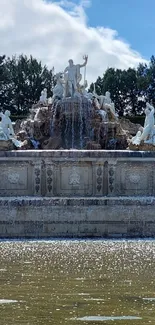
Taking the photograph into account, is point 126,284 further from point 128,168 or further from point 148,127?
point 148,127

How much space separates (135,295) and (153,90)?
171 ft

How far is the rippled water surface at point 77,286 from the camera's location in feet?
24.8

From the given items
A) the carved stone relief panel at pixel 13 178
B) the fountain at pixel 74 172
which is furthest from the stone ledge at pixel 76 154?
the carved stone relief panel at pixel 13 178

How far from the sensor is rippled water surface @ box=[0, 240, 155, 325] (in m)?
7.57

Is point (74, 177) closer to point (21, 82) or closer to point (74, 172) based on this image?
point (74, 172)

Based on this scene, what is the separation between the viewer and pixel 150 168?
25.2 metres

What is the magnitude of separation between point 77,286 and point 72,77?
2322 cm

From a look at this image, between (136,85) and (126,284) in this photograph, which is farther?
(136,85)

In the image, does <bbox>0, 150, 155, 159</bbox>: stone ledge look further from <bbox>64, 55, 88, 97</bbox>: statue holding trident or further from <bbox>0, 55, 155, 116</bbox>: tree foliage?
<bbox>0, 55, 155, 116</bbox>: tree foliage

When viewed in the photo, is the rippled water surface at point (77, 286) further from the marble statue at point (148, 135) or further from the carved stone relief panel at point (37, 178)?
the marble statue at point (148, 135)

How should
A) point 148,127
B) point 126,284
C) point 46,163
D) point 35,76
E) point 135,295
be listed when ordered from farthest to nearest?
point 35,76 < point 148,127 < point 46,163 < point 126,284 < point 135,295

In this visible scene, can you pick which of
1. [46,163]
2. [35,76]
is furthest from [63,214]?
[35,76]

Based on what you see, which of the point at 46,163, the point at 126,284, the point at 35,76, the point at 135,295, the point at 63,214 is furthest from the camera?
the point at 35,76

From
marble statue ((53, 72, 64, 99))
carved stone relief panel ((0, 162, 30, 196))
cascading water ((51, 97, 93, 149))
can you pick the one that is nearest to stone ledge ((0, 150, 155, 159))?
carved stone relief panel ((0, 162, 30, 196))
